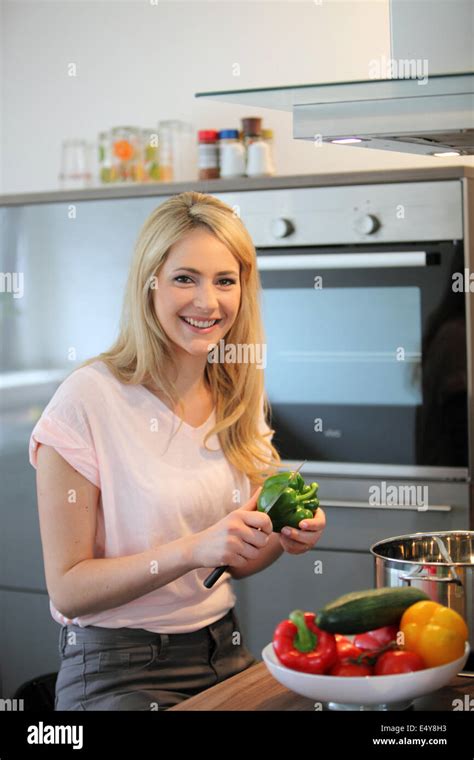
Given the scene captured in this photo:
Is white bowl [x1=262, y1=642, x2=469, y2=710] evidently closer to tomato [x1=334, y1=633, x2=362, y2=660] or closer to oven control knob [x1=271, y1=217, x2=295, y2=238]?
tomato [x1=334, y1=633, x2=362, y2=660]

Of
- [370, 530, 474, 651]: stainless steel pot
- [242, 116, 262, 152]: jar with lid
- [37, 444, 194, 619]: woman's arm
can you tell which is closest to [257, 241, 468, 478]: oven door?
[242, 116, 262, 152]: jar with lid

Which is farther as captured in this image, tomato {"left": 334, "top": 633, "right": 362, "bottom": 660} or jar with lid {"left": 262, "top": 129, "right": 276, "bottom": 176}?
jar with lid {"left": 262, "top": 129, "right": 276, "bottom": 176}

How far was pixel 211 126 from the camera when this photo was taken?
3367 millimetres

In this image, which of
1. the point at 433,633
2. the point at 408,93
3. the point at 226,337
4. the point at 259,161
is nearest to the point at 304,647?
the point at 433,633

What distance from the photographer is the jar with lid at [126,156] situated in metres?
3.25

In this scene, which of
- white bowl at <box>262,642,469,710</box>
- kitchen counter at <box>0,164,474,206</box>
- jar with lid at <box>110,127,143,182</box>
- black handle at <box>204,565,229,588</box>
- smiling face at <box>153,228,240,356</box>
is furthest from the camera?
jar with lid at <box>110,127,143,182</box>

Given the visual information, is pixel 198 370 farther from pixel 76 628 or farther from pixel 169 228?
pixel 76 628

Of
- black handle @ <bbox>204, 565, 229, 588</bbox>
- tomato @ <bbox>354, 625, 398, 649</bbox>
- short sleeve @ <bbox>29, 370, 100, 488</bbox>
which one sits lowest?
tomato @ <bbox>354, 625, 398, 649</bbox>

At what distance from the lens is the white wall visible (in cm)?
321

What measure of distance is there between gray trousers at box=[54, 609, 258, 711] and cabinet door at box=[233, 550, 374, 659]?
0.97 m

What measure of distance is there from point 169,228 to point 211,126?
1.56m

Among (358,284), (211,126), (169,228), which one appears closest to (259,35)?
(211,126)

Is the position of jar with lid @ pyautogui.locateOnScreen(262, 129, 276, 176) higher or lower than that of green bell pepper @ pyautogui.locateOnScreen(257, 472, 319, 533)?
higher

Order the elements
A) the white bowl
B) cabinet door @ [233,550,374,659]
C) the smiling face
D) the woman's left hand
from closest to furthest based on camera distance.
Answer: the white bowl, the woman's left hand, the smiling face, cabinet door @ [233,550,374,659]
